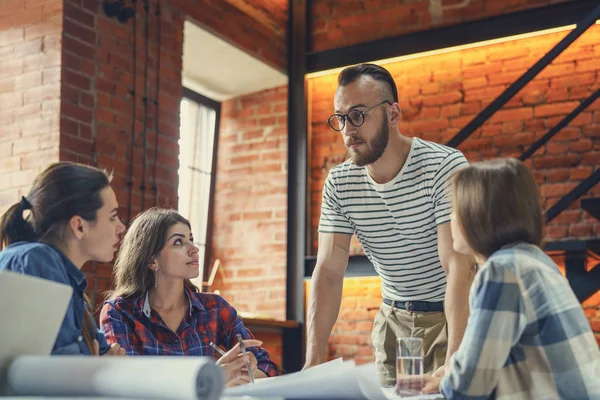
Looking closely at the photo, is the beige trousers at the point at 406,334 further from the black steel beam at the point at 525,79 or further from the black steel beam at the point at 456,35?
the black steel beam at the point at 456,35

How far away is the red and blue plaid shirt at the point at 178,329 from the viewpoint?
231 cm

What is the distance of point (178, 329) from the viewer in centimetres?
241

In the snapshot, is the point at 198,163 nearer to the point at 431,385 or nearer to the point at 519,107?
the point at 519,107

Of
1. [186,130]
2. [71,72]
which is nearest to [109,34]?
[71,72]

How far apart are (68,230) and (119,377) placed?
1.97 ft

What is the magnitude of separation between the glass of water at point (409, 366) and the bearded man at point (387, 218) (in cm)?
71

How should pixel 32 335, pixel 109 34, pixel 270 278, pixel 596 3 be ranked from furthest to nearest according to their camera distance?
pixel 270 278 < pixel 596 3 < pixel 109 34 < pixel 32 335

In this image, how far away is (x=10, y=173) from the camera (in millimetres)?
3508

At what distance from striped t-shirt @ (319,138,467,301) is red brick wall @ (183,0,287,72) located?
7.68ft

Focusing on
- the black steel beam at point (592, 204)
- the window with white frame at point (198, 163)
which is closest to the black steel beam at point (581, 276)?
the black steel beam at point (592, 204)

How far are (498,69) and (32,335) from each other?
4018 millimetres

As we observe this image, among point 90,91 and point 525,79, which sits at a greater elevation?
point 525,79

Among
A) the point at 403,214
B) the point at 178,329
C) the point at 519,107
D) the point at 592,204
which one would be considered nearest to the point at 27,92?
the point at 178,329

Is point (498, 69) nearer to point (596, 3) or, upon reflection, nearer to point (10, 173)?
point (596, 3)
